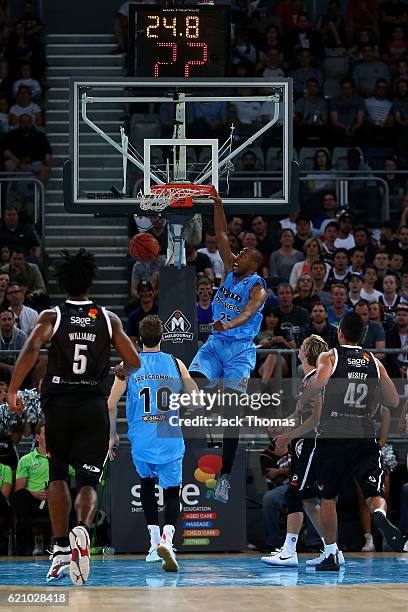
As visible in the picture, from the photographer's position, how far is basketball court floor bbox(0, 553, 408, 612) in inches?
340

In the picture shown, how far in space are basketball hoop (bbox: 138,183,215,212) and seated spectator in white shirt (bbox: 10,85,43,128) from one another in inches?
335

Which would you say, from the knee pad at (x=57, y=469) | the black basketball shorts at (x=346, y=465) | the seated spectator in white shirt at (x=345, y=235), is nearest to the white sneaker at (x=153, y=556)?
the black basketball shorts at (x=346, y=465)

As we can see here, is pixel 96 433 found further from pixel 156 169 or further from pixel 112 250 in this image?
pixel 112 250

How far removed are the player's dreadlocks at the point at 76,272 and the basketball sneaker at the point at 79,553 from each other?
72.5 inches

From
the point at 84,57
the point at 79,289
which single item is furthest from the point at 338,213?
the point at 79,289

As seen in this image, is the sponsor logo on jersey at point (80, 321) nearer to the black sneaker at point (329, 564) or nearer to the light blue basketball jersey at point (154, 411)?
the light blue basketball jersey at point (154, 411)

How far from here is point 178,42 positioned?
12.8m

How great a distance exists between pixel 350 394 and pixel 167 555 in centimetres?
217

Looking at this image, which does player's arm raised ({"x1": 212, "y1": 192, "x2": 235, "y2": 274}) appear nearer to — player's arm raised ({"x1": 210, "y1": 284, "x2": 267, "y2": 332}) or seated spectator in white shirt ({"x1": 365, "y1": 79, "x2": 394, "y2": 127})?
player's arm raised ({"x1": 210, "y1": 284, "x2": 267, "y2": 332})

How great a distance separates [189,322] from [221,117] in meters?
8.11

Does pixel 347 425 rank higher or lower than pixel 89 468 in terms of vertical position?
higher

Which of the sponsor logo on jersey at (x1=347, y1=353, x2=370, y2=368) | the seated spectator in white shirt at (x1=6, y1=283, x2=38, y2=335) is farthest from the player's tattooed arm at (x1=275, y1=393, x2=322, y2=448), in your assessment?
the seated spectator in white shirt at (x1=6, y1=283, x2=38, y2=335)

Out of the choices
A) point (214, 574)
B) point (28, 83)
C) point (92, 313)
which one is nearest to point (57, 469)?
point (92, 313)

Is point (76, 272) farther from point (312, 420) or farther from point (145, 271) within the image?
point (145, 271)
